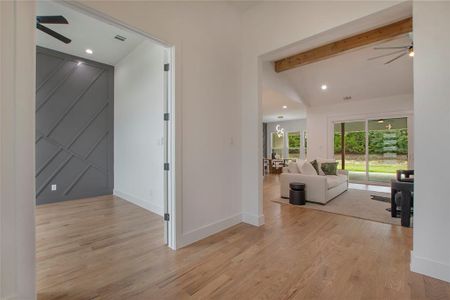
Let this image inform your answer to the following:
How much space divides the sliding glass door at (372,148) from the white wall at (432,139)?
6012 millimetres

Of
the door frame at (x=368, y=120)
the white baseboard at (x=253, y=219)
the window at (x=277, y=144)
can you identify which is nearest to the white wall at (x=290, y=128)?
the window at (x=277, y=144)

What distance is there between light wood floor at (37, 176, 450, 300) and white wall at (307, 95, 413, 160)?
515 centimetres

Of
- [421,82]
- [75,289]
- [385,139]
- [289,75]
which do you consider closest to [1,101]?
[75,289]

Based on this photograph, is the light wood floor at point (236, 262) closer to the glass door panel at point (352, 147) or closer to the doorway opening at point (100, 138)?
the doorway opening at point (100, 138)

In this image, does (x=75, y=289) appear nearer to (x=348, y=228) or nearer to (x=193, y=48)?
(x=193, y=48)

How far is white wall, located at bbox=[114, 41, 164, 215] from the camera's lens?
3.65 meters

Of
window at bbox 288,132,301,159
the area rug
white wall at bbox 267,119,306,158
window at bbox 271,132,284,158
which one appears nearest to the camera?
the area rug

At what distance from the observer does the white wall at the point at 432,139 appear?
1785 mm

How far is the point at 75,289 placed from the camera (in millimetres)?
1706

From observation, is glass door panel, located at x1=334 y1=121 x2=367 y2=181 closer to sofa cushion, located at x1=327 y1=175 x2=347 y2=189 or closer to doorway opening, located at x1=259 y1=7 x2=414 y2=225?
doorway opening, located at x1=259 y1=7 x2=414 y2=225

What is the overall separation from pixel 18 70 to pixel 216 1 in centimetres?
248

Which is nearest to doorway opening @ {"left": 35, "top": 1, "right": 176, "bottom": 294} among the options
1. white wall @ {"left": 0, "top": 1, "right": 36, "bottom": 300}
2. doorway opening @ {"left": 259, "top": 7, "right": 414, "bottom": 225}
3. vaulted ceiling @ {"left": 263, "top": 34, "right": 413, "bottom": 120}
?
white wall @ {"left": 0, "top": 1, "right": 36, "bottom": 300}

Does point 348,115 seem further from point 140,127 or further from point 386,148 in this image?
point 140,127

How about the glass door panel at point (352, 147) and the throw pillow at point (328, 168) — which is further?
the glass door panel at point (352, 147)
